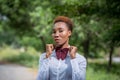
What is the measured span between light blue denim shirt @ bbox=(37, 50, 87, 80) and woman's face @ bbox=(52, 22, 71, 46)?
0.54ft

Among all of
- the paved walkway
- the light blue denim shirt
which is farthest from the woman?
the paved walkway

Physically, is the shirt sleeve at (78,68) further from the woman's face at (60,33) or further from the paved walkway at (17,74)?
the paved walkway at (17,74)

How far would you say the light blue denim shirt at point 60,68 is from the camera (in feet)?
11.5

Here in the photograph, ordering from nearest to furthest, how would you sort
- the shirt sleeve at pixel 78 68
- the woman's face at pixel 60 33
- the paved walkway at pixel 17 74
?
the shirt sleeve at pixel 78 68, the woman's face at pixel 60 33, the paved walkway at pixel 17 74

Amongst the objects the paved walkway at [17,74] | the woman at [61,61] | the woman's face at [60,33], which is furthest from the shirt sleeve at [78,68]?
the paved walkway at [17,74]

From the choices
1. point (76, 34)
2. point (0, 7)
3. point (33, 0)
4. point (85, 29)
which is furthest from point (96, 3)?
point (0, 7)

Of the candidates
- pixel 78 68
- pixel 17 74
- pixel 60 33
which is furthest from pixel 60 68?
pixel 17 74

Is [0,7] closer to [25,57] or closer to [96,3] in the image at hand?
[25,57]

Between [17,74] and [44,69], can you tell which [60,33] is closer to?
[44,69]

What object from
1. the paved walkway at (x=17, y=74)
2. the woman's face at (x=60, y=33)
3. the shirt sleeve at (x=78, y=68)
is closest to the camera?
the shirt sleeve at (x=78, y=68)

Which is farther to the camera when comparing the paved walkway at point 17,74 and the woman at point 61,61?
the paved walkway at point 17,74

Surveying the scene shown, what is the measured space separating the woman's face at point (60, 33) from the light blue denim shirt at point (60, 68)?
0.17 metres

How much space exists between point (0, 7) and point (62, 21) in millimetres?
22473

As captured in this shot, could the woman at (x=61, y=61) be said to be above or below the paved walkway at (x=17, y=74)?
above
